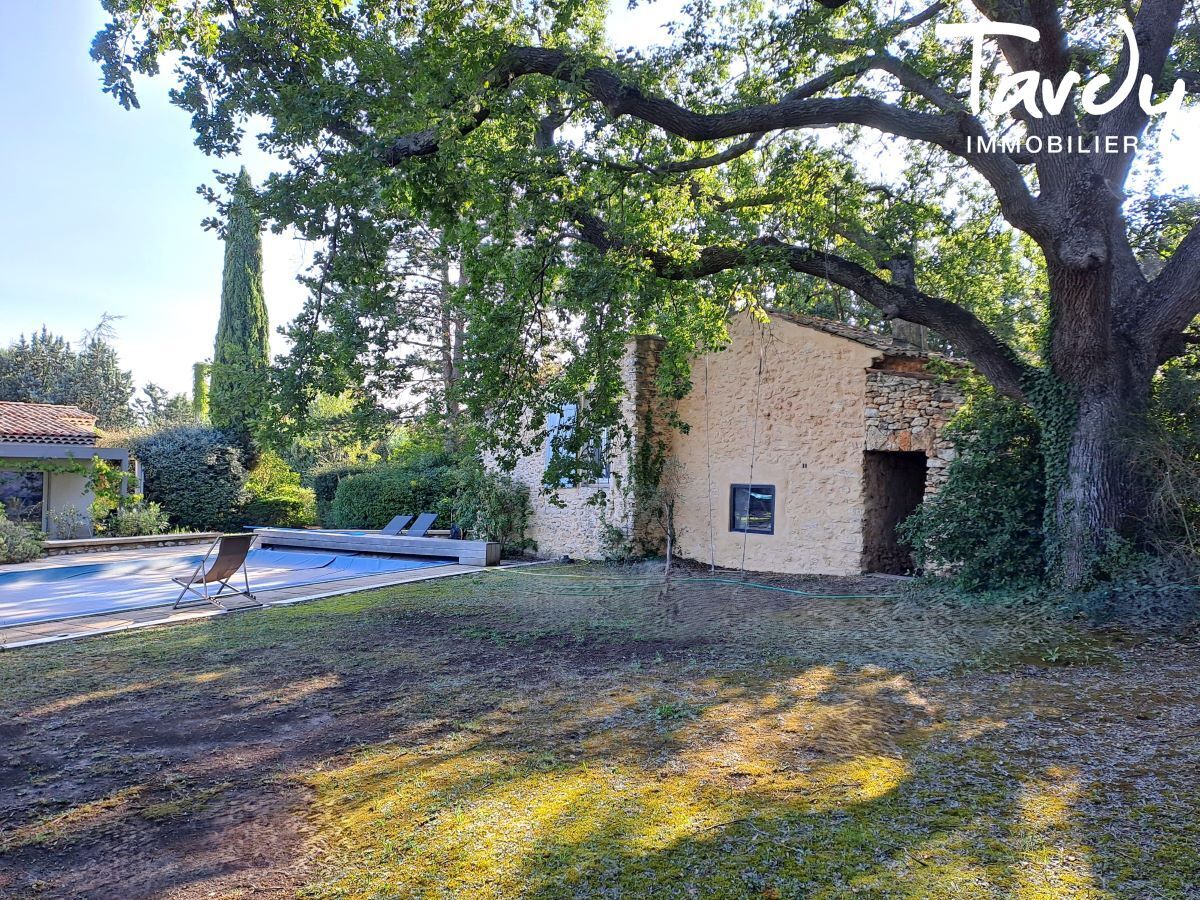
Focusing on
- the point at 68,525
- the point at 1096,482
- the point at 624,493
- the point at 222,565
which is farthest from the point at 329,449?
the point at 1096,482

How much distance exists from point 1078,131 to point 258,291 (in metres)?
24.6

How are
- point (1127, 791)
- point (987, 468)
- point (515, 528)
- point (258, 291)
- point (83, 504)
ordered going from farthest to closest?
1. point (258, 291)
2. point (83, 504)
3. point (515, 528)
4. point (987, 468)
5. point (1127, 791)

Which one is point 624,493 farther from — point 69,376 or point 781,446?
point 69,376

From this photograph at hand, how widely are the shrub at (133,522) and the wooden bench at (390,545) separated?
9.69 ft

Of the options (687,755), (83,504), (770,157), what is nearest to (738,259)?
(770,157)

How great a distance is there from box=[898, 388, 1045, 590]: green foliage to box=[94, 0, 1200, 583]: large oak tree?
61 cm

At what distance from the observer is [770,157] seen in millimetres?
11211

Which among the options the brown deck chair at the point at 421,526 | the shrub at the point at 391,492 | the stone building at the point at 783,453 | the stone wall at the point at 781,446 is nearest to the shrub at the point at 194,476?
the shrub at the point at 391,492

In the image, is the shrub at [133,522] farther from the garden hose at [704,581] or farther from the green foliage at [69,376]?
the green foliage at [69,376]

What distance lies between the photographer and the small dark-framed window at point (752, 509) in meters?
12.5

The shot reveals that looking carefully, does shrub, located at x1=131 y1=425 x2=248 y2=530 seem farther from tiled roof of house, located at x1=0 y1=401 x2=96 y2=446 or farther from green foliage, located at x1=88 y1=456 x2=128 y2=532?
green foliage, located at x1=88 y1=456 x2=128 y2=532

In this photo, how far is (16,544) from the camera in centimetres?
1415

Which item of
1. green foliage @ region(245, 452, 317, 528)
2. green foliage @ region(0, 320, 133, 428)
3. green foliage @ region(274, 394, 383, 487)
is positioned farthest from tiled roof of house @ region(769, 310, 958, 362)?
green foliage @ region(0, 320, 133, 428)

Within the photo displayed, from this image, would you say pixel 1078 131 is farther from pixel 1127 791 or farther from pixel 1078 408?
A: pixel 1127 791
